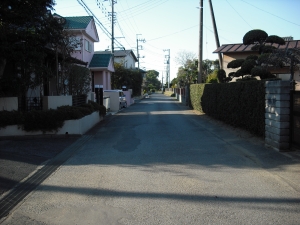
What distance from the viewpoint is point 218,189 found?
6.09m

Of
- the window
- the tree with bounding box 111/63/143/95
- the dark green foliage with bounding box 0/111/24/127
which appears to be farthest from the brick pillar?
the tree with bounding box 111/63/143/95

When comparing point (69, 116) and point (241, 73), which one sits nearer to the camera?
point (69, 116)

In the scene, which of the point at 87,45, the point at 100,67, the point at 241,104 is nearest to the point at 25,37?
the point at 241,104

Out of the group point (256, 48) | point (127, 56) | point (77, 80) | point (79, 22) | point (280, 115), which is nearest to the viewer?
point (280, 115)

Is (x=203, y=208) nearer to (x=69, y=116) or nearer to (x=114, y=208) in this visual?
(x=114, y=208)

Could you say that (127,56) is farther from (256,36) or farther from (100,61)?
(256,36)

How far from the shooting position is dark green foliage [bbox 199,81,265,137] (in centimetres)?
1075

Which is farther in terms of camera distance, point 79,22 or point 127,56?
point 127,56

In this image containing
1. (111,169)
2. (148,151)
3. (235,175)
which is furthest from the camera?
(148,151)

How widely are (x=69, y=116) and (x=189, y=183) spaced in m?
7.54

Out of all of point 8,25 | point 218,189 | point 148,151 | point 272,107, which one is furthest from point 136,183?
point 8,25

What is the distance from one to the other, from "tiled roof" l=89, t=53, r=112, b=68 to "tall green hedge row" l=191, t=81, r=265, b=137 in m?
16.5

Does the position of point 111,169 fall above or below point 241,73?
below

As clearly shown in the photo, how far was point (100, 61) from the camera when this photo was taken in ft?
111
